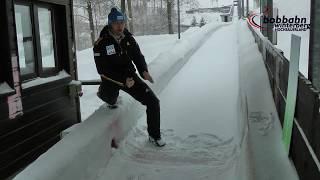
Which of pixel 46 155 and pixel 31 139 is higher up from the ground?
pixel 46 155

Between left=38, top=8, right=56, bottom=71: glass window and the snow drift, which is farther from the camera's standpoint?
left=38, top=8, right=56, bottom=71: glass window

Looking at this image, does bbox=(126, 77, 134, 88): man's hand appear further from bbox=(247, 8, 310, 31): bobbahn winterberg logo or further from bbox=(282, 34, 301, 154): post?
bbox=(247, 8, 310, 31): bobbahn winterberg logo

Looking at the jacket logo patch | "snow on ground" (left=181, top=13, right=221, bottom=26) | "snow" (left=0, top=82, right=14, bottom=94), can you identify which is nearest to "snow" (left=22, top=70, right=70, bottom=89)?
"snow" (left=0, top=82, right=14, bottom=94)

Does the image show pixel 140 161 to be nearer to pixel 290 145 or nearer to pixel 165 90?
pixel 290 145

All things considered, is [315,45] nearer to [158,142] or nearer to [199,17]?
[158,142]

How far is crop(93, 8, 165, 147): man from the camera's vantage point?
17.9 ft

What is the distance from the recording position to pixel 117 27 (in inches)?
213

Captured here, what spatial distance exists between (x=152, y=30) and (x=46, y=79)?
51622 millimetres

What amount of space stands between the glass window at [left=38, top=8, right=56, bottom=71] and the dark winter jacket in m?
3.15

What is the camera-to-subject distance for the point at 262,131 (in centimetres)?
548

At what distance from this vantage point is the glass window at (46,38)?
8.39m

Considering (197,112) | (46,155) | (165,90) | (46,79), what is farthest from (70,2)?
(46,155)

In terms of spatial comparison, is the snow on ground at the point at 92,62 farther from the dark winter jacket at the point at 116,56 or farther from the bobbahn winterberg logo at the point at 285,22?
the dark winter jacket at the point at 116,56

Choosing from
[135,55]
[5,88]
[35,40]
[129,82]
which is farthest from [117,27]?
[35,40]
